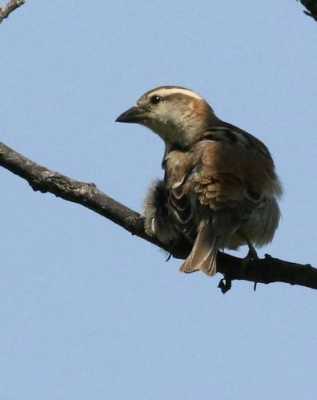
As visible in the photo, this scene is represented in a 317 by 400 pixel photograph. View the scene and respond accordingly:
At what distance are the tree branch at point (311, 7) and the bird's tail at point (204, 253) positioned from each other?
9.92ft

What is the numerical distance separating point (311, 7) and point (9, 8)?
2.05 meters

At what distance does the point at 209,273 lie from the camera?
6223 mm

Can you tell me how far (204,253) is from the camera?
6.43 metres

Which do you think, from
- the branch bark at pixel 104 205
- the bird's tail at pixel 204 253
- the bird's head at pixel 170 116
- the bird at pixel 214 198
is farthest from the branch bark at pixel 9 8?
the bird's head at pixel 170 116

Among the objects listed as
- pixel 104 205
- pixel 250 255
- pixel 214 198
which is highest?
pixel 214 198

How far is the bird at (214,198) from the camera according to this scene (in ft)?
22.1

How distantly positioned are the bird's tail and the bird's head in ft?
5.64

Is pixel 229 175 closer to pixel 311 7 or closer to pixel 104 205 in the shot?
pixel 104 205

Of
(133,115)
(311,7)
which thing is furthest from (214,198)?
(311,7)

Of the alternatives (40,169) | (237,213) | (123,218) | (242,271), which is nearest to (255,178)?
(237,213)

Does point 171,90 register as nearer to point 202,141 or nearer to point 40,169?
point 202,141

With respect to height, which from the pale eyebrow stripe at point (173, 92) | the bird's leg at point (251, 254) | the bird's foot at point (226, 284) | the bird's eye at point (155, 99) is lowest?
the bird's foot at point (226, 284)

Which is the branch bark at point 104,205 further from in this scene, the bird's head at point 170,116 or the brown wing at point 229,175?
the bird's head at point 170,116

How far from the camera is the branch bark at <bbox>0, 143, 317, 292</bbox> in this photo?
5531 mm
